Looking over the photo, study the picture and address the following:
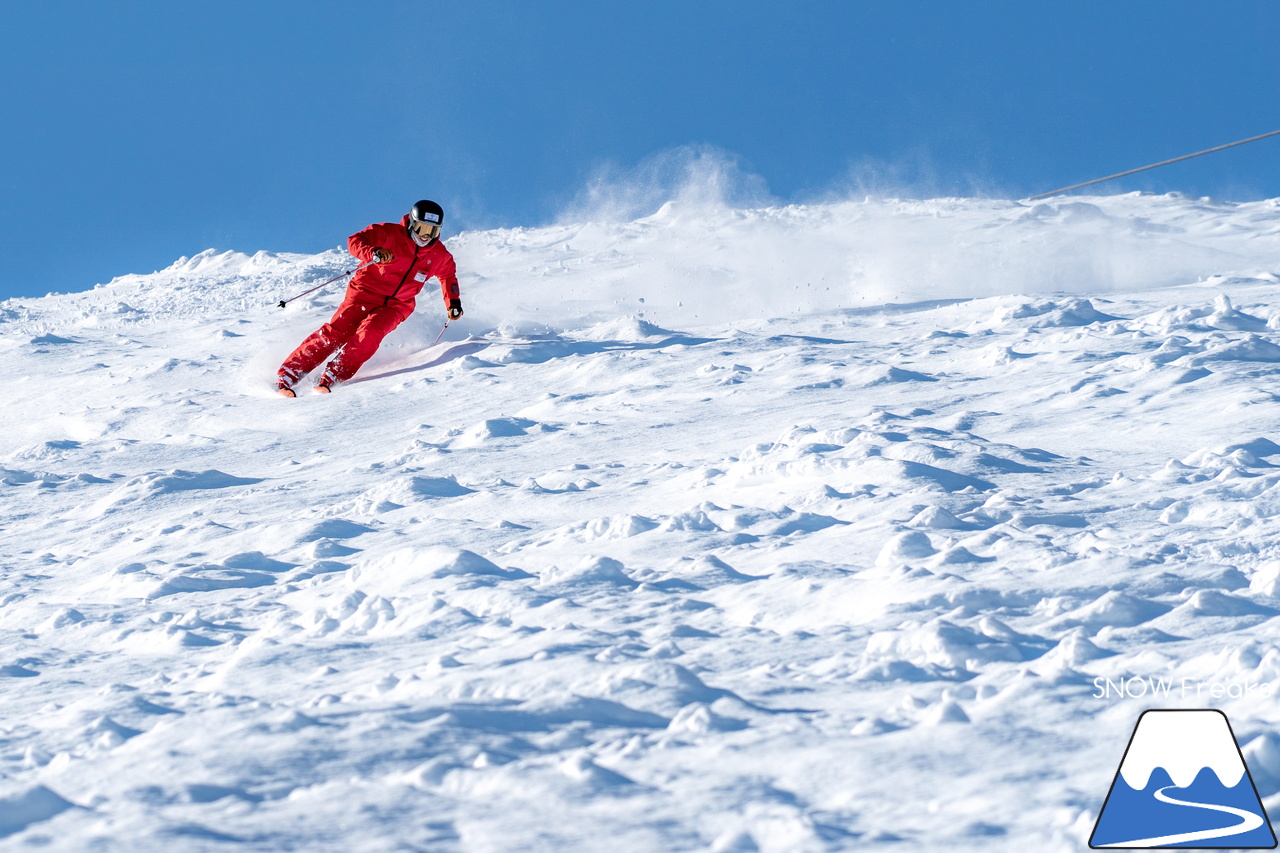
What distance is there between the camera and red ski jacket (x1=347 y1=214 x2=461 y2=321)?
8.12 metres

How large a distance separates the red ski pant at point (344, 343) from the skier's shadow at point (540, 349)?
11.1 inches

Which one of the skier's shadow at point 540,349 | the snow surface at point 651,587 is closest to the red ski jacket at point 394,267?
the skier's shadow at point 540,349

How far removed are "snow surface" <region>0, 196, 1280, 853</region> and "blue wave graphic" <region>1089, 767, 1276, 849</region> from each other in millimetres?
50

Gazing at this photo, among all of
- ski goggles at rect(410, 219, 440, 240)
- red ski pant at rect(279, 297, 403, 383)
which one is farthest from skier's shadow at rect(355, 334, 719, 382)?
ski goggles at rect(410, 219, 440, 240)

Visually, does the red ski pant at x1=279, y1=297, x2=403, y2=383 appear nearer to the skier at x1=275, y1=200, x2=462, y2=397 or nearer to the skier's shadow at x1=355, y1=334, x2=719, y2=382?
the skier at x1=275, y1=200, x2=462, y2=397

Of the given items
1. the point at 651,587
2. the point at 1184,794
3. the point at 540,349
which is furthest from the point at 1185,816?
the point at 540,349

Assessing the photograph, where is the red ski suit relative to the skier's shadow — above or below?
above

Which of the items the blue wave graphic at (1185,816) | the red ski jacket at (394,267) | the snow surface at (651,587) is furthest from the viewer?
the red ski jacket at (394,267)

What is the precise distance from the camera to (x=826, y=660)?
112 inches

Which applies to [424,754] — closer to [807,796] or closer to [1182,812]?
[807,796]

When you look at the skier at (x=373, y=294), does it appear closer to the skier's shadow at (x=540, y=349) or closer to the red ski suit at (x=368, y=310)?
the red ski suit at (x=368, y=310)

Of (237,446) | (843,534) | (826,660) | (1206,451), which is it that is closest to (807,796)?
(826,660)

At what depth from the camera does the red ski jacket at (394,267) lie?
8.12 meters

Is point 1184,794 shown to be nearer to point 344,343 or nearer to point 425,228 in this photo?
point 425,228
